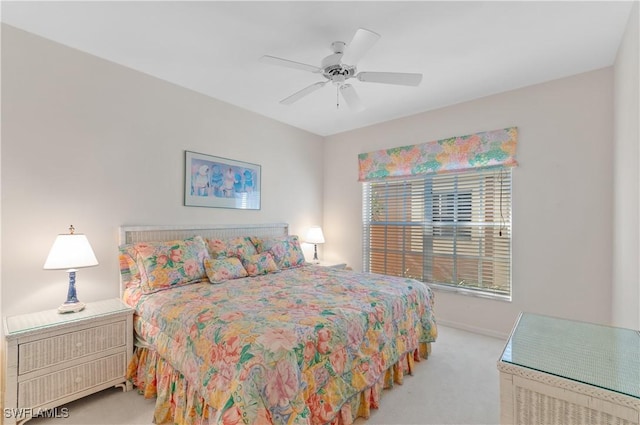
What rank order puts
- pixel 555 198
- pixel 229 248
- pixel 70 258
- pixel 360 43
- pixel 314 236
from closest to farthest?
pixel 360 43 < pixel 70 258 < pixel 555 198 < pixel 229 248 < pixel 314 236

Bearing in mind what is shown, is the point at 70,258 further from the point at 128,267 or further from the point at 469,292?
the point at 469,292

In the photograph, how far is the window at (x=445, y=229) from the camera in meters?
3.31

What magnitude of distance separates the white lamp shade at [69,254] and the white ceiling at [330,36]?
154 centimetres

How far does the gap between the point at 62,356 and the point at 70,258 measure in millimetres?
633

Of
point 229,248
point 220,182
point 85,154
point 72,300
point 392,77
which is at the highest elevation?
point 392,77

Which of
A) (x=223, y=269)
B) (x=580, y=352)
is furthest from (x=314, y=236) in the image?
(x=580, y=352)

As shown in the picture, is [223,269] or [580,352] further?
[223,269]

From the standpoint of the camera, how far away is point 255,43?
233cm

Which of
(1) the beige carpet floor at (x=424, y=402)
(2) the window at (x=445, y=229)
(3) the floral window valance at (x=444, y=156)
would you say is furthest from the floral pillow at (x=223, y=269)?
(3) the floral window valance at (x=444, y=156)

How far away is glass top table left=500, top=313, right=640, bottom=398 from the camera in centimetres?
93

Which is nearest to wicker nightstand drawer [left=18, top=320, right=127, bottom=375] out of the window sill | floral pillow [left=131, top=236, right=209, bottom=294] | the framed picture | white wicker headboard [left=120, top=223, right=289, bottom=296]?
floral pillow [left=131, top=236, right=209, bottom=294]

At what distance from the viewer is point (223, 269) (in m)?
2.70

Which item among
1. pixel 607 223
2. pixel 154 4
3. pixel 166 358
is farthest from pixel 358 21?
pixel 607 223

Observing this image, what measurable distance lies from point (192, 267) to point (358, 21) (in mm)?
2325
